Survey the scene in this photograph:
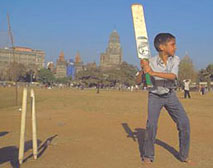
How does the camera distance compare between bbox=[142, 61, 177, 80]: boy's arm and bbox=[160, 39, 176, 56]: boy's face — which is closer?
bbox=[142, 61, 177, 80]: boy's arm

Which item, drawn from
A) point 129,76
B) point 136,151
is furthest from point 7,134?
point 129,76

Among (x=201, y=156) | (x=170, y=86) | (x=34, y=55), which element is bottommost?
(x=201, y=156)

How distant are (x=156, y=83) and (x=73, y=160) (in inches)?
65.7

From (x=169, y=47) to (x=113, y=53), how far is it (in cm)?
14615

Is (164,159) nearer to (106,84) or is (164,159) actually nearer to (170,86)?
(170,86)

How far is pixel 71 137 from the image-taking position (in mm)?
6184

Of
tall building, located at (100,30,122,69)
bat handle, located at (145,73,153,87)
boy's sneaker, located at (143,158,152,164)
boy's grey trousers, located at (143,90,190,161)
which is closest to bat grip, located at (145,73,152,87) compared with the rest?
bat handle, located at (145,73,153,87)

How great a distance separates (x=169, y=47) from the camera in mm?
4293

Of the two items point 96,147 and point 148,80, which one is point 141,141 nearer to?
point 96,147

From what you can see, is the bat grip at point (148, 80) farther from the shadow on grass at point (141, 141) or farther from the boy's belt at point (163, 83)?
the shadow on grass at point (141, 141)

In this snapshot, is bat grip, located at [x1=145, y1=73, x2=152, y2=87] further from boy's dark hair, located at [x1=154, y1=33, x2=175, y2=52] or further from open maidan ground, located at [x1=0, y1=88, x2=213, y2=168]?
open maidan ground, located at [x1=0, y1=88, x2=213, y2=168]

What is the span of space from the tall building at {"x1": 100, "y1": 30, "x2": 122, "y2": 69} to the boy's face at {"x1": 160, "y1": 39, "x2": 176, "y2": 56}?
143m

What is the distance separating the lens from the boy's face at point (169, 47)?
4292 millimetres

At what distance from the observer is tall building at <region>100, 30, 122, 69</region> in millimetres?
149500
